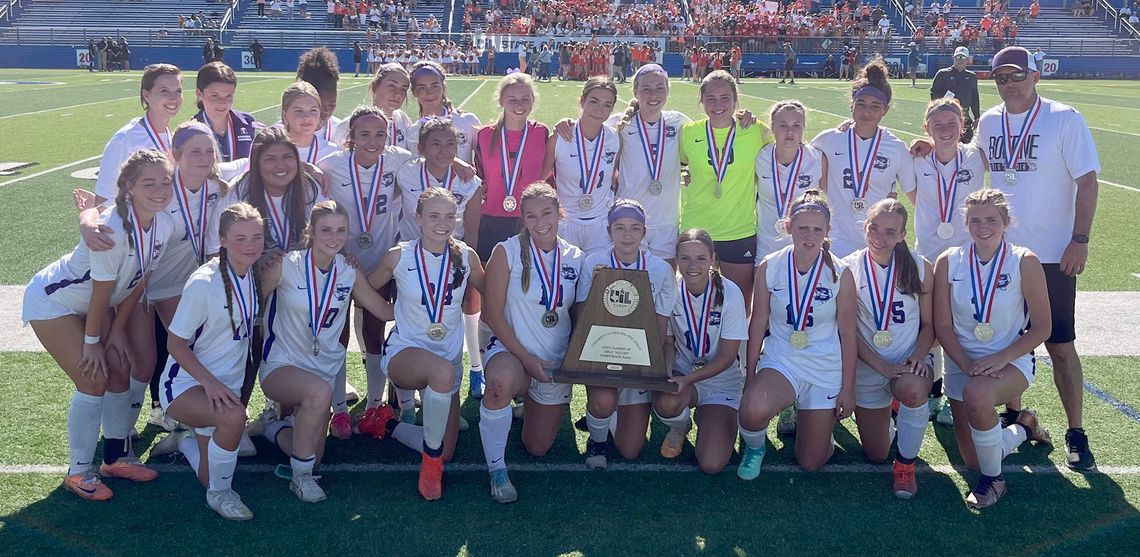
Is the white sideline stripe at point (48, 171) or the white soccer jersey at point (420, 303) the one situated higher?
the white soccer jersey at point (420, 303)

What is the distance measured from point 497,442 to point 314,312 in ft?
3.19

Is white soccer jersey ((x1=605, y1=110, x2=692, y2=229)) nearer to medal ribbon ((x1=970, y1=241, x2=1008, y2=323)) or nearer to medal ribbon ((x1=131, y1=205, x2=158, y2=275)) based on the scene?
medal ribbon ((x1=970, y1=241, x2=1008, y2=323))

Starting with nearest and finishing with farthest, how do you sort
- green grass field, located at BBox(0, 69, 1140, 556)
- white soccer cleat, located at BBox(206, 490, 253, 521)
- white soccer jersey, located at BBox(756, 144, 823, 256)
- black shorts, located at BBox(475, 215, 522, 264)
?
green grass field, located at BBox(0, 69, 1140, 556)
white soccer cleat, located at BBox(206, 490, 253, 521)
white soccer jersey, located at BBox(756, 144, 823, 256)
black shorts, located at BBox(475, 215, 522, 264)

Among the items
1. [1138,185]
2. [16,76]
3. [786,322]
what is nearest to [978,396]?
[786,322]

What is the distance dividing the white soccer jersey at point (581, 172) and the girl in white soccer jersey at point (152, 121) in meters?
2.01

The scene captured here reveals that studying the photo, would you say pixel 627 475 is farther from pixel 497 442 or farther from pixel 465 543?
pixel 465 543

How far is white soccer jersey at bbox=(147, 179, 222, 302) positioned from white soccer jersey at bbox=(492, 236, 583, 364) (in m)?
1.36

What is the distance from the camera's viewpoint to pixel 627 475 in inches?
162

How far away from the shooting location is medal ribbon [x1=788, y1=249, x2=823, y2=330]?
4.12 metres

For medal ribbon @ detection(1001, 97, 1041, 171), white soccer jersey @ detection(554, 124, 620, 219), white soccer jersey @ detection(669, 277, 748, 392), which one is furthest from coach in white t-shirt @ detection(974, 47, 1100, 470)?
white soccer jersey @ detection(554, 124, 620, 219)

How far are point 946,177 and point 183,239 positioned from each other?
3.74 metres

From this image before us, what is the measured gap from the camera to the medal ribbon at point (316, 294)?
3.94 meters

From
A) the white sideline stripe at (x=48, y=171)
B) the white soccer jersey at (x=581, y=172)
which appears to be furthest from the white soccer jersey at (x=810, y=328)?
the white sideline stripe at (x=48, y=171)

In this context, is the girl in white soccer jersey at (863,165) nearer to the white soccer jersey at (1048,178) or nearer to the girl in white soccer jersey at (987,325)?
the white soccer jersey at (1048,178)
